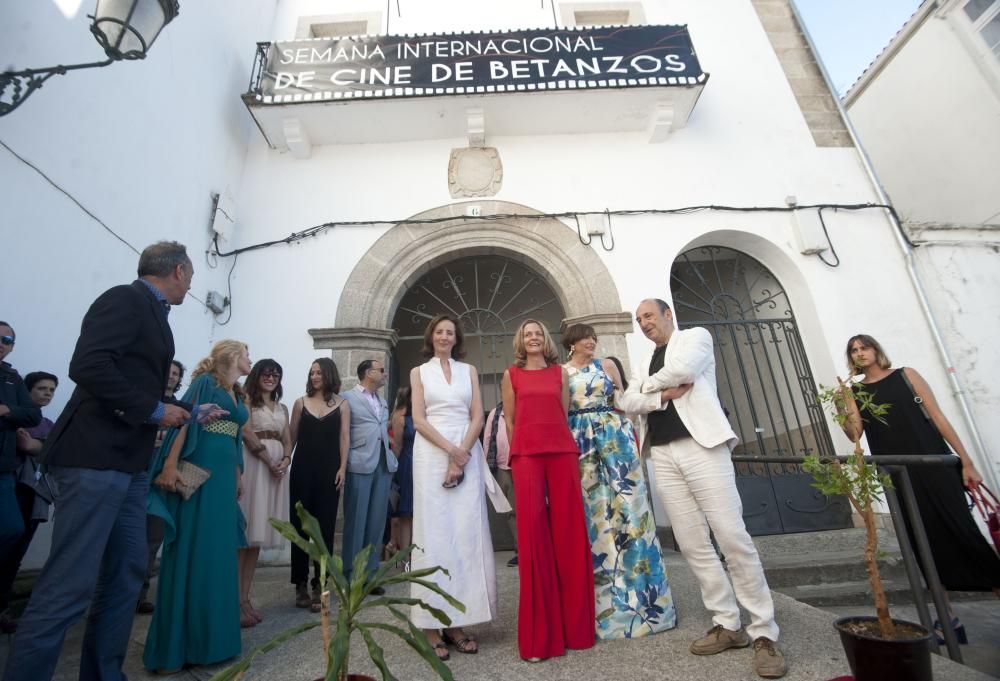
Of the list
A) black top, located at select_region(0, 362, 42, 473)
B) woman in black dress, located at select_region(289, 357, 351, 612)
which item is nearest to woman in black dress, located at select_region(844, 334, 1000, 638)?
woman in black dress, located at select_region(289, 357, 351, 612)

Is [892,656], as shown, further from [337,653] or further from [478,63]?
[478,63]

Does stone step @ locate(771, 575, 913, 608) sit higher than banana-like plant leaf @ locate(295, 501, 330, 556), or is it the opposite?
banana-like plant leaf @ locate(295, 501, 330, 556)

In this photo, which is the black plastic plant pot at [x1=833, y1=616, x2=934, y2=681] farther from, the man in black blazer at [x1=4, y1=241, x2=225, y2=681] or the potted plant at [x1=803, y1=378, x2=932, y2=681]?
the man in black blazer at [x1=4, y1=241, x2=225, y2=681]

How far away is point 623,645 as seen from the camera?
2.18 m

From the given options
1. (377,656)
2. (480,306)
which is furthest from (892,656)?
(480,306)

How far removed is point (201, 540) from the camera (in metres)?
2.25

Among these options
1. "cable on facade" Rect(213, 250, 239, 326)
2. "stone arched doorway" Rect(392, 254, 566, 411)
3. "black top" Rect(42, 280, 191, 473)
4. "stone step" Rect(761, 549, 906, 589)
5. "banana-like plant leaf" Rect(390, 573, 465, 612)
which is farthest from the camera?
"stone arched doorway" Rect(392, 254, 566, 411)

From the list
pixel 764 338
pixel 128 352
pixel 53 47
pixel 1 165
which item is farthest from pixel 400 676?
pixel 764 338

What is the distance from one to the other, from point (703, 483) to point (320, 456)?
2.37m

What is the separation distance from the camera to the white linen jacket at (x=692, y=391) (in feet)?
7.20

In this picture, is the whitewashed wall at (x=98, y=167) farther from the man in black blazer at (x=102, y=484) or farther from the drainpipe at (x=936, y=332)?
the drainpipe at (x=936, y=332)

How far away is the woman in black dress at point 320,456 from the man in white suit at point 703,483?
6.49 ft

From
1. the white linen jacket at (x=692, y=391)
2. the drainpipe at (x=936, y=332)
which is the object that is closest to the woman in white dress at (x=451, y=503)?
the white linen jacket at (x=692, y=391)

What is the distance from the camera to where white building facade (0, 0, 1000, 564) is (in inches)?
194
